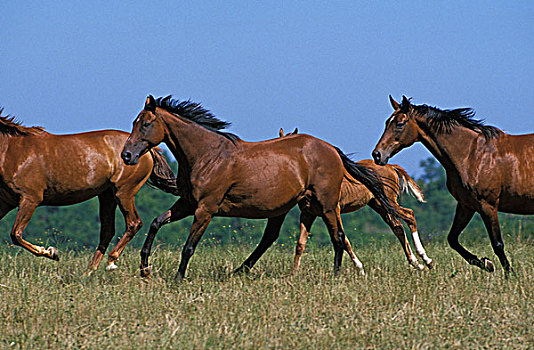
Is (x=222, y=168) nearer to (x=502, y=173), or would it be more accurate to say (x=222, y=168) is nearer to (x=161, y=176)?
(x=161, y=176)

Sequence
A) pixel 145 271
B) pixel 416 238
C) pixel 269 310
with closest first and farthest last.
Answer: pixel 269 310 < pixel 145 271 < pixel 416 238

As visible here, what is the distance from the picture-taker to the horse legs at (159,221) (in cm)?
788

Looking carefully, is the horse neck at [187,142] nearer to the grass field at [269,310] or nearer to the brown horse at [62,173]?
the grass field at [269,310]

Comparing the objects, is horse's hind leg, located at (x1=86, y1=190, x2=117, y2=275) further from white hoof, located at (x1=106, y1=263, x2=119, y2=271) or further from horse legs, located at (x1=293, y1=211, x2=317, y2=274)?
horse legs, located at (x1=293, y1=211, x2=317, y2=274)

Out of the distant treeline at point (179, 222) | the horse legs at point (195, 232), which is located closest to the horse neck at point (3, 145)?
the horse legs at point (195, 232)

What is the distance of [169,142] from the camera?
789 centimetres

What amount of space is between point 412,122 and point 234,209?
237 centimetres

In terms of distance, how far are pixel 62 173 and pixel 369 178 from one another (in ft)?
13.4

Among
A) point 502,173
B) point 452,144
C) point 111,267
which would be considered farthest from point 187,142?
point 502,173

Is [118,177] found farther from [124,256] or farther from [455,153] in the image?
[455,153]

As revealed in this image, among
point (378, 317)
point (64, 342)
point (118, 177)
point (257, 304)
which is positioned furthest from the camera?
point (118, 177)

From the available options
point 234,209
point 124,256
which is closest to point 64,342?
point 234,209

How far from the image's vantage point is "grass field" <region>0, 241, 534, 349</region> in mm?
5277

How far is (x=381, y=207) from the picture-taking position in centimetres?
991
